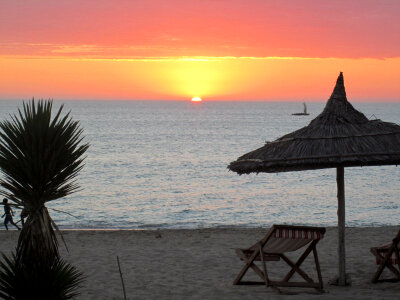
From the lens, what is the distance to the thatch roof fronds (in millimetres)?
7727

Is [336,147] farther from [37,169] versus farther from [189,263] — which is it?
[189,263]

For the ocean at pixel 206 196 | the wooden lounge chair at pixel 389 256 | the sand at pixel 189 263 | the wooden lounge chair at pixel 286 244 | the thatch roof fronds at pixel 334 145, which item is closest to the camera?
the thatch roof fronds at pixel 334 145

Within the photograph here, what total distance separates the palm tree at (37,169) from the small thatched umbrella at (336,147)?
2.42m

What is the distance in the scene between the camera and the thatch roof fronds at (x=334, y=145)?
7.73 meters

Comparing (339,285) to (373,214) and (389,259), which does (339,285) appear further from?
(373,214)

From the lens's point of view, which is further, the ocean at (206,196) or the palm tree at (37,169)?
the ocean at (206,196)

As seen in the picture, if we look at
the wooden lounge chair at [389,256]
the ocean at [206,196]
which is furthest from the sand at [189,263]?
the ocean at [206,196]

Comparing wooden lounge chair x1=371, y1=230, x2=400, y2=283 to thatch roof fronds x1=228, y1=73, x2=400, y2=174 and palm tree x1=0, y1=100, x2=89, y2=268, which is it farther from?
palm tree x1=0, y1=100, x2=89, y2=268

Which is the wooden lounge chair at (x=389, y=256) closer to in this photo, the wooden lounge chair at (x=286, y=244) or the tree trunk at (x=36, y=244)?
the wooden lounge chair at (x=286, y=244)

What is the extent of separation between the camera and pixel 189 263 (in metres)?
11.3

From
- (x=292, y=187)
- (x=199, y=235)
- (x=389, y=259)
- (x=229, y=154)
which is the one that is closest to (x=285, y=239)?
(x=389, y=259)

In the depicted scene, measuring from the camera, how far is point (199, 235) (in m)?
15.5

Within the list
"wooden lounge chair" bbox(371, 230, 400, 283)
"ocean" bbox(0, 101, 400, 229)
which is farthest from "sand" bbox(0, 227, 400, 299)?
"ocean" bbox(0, 101, 400, 229)

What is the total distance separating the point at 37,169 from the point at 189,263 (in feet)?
16.7
